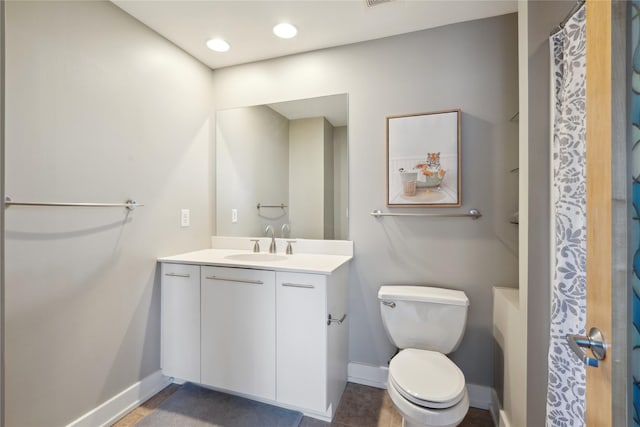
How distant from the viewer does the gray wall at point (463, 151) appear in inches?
69.7

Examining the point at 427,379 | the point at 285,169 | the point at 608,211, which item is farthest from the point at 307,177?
the point at 608,211

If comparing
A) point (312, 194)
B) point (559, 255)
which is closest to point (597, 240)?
point (559, 255)

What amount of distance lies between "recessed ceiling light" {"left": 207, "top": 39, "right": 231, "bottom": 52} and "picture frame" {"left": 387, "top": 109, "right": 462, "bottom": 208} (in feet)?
4.35

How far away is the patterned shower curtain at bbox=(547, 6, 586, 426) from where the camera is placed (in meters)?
0.93

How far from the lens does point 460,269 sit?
1.84 meters

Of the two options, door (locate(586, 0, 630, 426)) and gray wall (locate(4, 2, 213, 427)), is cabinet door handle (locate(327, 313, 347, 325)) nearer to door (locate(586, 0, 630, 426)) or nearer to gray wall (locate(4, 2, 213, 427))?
door (locate(586, 0, 630, 426))

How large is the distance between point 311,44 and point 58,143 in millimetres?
1669

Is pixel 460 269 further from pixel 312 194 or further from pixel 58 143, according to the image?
pixel 58 143

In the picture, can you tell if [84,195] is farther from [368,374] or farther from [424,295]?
[368,374]

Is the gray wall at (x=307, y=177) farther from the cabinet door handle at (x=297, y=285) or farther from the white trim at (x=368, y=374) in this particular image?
the white trim at (x=368, y=374)

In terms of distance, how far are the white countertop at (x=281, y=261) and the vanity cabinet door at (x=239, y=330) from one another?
4 centimetres

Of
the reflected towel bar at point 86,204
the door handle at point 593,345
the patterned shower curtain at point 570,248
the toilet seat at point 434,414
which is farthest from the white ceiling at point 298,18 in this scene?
the toilet seat at point 434,414

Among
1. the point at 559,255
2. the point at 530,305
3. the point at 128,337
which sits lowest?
the point at 128,337

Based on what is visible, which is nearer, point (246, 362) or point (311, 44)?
point (246, 362)
